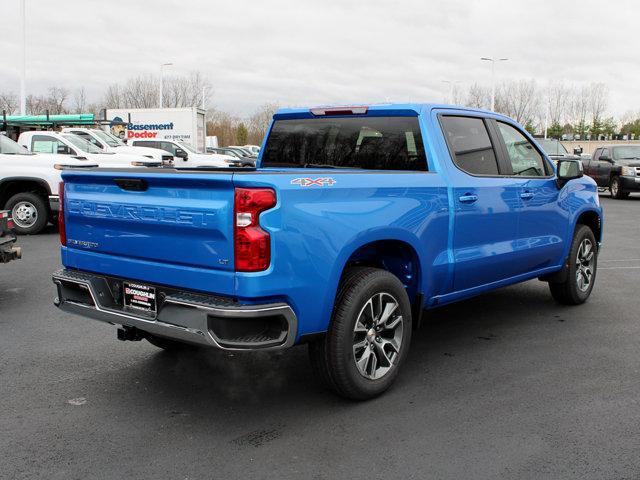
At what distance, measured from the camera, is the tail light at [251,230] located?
137 inches

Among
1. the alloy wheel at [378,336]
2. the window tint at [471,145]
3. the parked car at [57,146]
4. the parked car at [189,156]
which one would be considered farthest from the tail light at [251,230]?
the parked car at [189,156]

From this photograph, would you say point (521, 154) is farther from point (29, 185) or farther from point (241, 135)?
point (241, 135)

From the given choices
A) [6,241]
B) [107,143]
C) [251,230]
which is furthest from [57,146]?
[251,230]

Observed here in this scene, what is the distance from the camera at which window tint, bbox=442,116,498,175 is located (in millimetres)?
5094

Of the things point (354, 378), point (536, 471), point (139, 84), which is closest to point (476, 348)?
point (354, 378)

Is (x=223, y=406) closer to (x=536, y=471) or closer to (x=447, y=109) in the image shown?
(x=536, y=471)

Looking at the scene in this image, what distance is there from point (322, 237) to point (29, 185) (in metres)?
10.3

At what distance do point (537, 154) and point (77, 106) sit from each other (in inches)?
2906

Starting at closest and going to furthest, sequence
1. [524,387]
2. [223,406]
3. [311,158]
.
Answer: [223,406] → [524,387] → [311,158]

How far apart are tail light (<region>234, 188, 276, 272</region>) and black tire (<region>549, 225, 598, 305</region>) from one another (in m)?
4.05

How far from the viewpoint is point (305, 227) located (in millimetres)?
3678

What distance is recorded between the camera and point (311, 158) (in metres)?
5.55

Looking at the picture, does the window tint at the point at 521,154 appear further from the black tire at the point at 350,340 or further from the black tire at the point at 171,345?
the black tire at the point at 171,345

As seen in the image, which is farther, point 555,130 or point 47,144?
point 555,130
